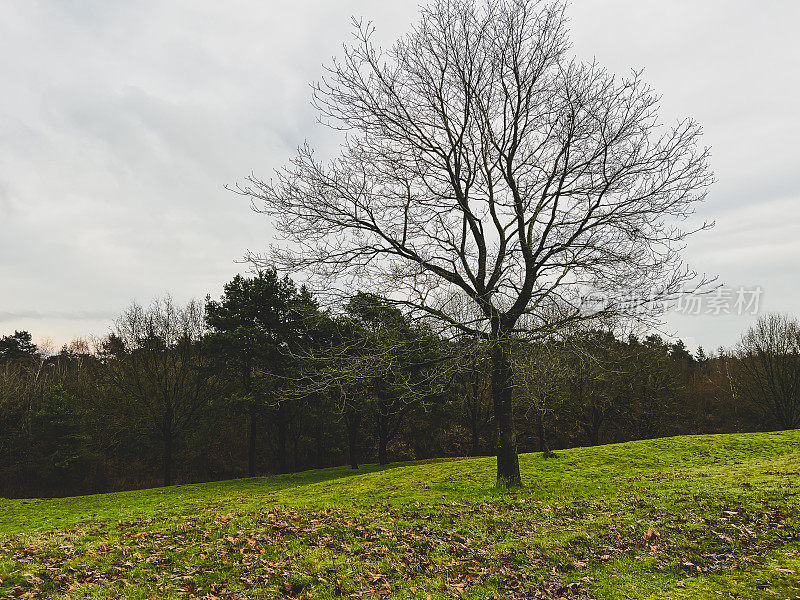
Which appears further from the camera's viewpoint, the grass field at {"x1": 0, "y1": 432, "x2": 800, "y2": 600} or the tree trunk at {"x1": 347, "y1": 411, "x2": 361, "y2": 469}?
the tree trunk at {"x1": 347, "y1": 411, "x2": 361, "y2": 469}

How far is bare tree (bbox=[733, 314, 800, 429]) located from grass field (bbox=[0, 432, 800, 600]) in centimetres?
3385

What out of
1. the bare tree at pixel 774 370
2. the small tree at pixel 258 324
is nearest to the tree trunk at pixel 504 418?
the small tree at pixel 258 324

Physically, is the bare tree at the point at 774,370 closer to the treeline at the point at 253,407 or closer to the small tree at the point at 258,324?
the treeline at the point at 253,407

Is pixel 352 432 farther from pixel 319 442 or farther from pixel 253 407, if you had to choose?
pixel 253 407

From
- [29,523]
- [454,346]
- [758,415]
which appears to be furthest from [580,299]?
[758,415]

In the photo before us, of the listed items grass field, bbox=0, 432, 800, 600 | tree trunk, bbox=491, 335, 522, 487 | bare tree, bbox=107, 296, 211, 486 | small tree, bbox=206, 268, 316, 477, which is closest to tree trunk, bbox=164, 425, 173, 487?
bare tree, bbox=107, 296, 211, 486

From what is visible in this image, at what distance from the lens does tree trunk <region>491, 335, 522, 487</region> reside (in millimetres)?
13164

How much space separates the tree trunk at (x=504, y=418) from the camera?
13164 mm

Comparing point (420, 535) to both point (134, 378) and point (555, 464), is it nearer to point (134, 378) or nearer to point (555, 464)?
point (555, 464)

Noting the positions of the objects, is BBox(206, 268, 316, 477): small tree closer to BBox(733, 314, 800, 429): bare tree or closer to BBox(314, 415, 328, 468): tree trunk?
BBox(314, 415, 328, 468): tree trunk

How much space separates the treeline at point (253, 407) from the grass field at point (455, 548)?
12006 mm

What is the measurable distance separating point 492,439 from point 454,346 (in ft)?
100

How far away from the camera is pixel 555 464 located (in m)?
19.7

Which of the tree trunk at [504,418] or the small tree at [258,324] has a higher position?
the small tree at [258,324]
